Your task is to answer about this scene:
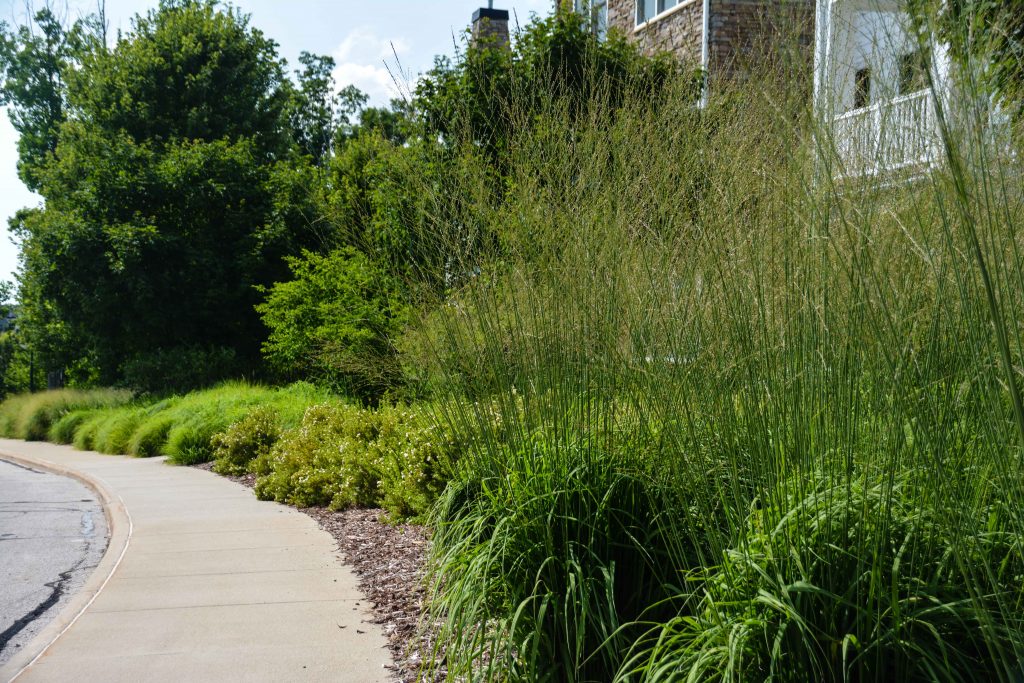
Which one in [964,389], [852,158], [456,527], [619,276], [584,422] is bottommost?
[456,527]

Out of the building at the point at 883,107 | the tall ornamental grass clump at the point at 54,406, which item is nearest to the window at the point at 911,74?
the building at the point at 883,107

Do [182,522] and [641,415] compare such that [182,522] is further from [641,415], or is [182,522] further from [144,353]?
[144,353]

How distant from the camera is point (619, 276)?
366 cm

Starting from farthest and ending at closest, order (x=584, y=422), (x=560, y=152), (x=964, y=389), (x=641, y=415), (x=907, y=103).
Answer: (x=560, y=152) → (x=584, y=422) → (x=641, y=415) → (x=907, y=103) → (x=964, y=389)

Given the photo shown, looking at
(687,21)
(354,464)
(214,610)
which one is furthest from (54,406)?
(214,610)

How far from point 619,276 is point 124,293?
21.3m

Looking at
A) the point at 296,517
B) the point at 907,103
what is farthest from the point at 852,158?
the point at 296,517

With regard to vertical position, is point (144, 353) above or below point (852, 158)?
below

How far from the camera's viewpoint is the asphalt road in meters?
5.89

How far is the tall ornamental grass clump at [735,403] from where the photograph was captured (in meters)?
2.46

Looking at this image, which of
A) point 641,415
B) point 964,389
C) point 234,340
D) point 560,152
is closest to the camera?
point 964,389

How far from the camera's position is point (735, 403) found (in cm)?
314

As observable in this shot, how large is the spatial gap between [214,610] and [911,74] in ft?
15.0

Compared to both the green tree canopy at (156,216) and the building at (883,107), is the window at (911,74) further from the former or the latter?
the green tree canopy at (156,216)
